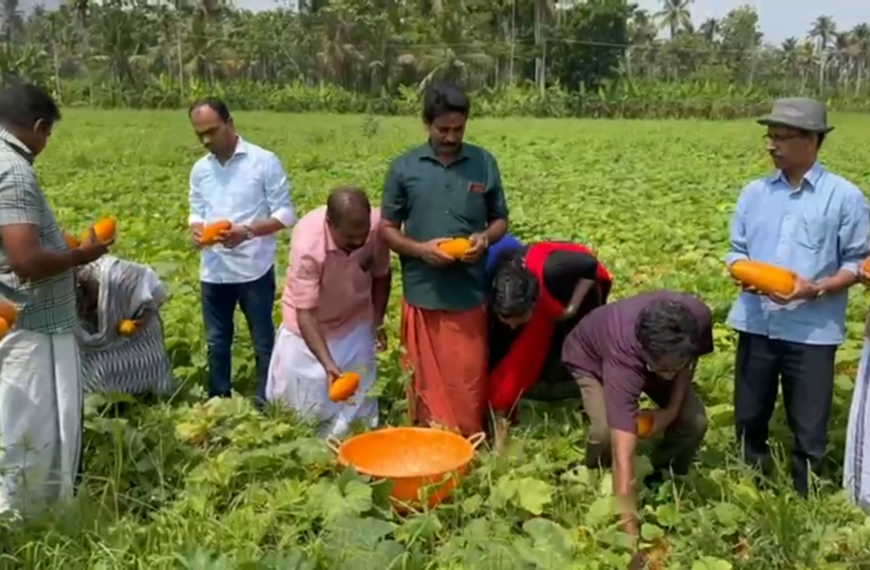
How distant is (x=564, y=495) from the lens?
3.48 metres

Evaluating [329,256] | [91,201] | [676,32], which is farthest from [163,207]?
[676,32]

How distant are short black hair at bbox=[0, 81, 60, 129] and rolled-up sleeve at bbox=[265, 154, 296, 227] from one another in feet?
4.88

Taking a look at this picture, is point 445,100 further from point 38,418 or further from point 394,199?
point 38,418

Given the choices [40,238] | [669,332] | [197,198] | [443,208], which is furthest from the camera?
[197,198]

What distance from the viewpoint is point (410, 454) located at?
3.67 meters

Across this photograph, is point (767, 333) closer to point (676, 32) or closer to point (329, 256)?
point (329, 256)

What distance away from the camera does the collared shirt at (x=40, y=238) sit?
9.89 ft

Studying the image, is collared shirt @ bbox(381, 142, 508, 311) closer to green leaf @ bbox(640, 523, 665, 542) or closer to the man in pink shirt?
the man in pink shirt

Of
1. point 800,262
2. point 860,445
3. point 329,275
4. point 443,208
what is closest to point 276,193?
point 329,275

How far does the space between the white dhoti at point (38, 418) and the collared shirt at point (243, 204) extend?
1.23 m

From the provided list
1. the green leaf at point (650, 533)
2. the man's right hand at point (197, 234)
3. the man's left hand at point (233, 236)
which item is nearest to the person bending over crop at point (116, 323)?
the man's right hand at point (197, 234)

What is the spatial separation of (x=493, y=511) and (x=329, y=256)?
4.16 feet

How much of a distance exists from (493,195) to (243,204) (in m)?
1.29

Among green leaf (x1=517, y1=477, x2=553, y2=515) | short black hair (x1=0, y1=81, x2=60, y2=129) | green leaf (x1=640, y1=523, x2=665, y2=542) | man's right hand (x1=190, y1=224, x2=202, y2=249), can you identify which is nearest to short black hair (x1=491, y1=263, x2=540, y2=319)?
green leaf (x1=517, y1=477, x2=553, y2=515)
